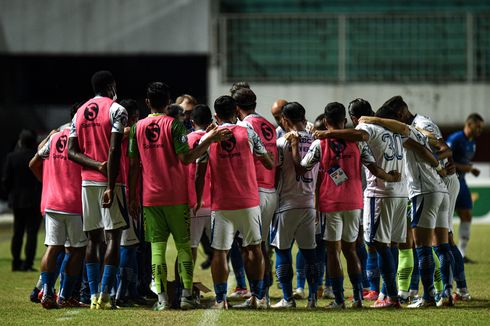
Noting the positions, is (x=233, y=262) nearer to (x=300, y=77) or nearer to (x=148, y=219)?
Answer: (x=148, y=219)

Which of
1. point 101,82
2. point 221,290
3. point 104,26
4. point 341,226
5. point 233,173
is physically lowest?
point 221,290

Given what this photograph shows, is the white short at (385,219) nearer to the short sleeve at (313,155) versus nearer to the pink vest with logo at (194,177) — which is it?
the short sleeve at (313,155)

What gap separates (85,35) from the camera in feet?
105

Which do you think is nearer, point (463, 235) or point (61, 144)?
point (61, 144)

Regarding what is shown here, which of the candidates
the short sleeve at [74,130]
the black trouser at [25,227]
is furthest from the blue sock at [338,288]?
the black trouser at [25,227]

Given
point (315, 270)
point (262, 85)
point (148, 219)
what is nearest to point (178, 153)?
point (148, 219)

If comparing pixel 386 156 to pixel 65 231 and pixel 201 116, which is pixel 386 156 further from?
→ pixel 65 231

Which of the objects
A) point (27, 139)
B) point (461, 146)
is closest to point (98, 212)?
point (27, 139)

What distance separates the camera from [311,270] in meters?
11.0

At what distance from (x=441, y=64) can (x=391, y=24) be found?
1.87 meters

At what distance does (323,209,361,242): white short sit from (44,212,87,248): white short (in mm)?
2445

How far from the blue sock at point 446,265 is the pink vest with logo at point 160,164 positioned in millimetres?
2751

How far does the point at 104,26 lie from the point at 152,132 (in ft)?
72.0

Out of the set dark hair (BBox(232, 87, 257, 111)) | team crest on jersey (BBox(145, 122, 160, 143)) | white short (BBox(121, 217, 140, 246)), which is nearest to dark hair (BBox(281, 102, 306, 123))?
dark hair (BBox(232, 87, 257, 111))
